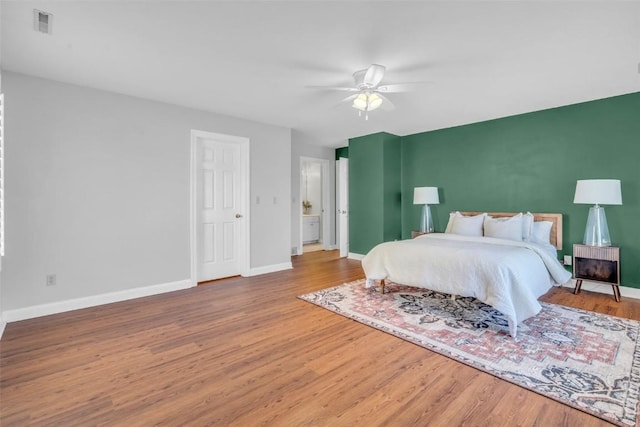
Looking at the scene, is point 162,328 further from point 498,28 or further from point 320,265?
point 498,28

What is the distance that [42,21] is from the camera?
2.14m

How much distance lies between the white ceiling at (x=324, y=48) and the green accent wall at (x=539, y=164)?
423 mm

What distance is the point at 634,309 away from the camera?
323 centimetres

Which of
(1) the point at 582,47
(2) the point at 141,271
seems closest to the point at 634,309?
(1) the point at 582,47

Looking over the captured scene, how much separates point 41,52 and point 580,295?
20.5 ft

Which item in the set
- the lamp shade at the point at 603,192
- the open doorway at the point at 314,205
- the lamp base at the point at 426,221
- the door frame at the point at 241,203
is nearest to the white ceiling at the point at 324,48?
the door frame at the point at 241,203

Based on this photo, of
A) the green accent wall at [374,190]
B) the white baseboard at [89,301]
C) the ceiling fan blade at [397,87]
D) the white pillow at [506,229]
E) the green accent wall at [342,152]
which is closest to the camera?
the white baseboard at [89,301]

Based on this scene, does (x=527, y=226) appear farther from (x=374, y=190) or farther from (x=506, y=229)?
(x=374, y=190)

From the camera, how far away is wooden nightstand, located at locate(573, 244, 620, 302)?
354 centimetres

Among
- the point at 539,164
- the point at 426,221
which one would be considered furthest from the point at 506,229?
the point at 426,221

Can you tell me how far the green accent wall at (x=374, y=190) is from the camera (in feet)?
18.6

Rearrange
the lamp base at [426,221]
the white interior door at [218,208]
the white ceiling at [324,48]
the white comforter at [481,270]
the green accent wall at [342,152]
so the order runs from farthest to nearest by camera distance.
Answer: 1. the green accent wall at [342,152]
2. the lamp base at [426,221]
3. the white interior door at [218,208]
4. the white comforter at [481,270]
5. the white ceiling at [324,48]

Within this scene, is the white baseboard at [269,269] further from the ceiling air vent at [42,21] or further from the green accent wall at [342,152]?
the ceiling air vent at [42,21]

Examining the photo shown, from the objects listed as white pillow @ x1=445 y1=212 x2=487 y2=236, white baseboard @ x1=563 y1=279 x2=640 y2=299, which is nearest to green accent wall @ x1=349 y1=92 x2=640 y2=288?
white baseboard @ x1=563 y1=279 x2=640 y2=299
